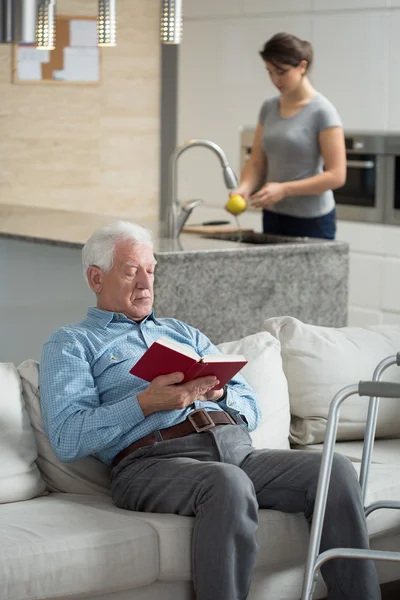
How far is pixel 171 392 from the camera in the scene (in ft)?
8.43

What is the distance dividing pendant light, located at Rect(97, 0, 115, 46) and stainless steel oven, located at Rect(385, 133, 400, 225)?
71.0 inches

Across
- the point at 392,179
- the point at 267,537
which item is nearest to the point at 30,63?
the point at 392,179

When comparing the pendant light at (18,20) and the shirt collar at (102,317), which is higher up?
the pendant light at (18,20)

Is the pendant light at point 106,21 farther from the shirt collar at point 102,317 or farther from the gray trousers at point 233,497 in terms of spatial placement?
the gray trousers at point 233,497

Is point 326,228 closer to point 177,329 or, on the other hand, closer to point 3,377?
point 177,329

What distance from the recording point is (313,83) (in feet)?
19.3

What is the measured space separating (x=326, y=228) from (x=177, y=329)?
78.4 inches

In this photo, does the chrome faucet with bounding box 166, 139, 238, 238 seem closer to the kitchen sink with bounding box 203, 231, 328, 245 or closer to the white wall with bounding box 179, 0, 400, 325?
the kitchen sink with bounding box 203, 231, 328, 245

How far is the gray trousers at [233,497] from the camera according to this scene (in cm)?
241

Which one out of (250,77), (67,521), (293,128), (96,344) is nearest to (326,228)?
(293,128)

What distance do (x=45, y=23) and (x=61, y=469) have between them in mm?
2089

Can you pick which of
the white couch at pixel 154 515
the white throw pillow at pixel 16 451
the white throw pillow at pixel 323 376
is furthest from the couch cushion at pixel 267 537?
the white throw pillow at pixel 323 376

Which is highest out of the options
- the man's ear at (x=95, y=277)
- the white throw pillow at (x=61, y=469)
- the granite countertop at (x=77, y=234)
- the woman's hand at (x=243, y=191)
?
the woman's hand at (x=243, y=191)

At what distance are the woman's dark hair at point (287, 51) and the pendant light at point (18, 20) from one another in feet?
3.89
